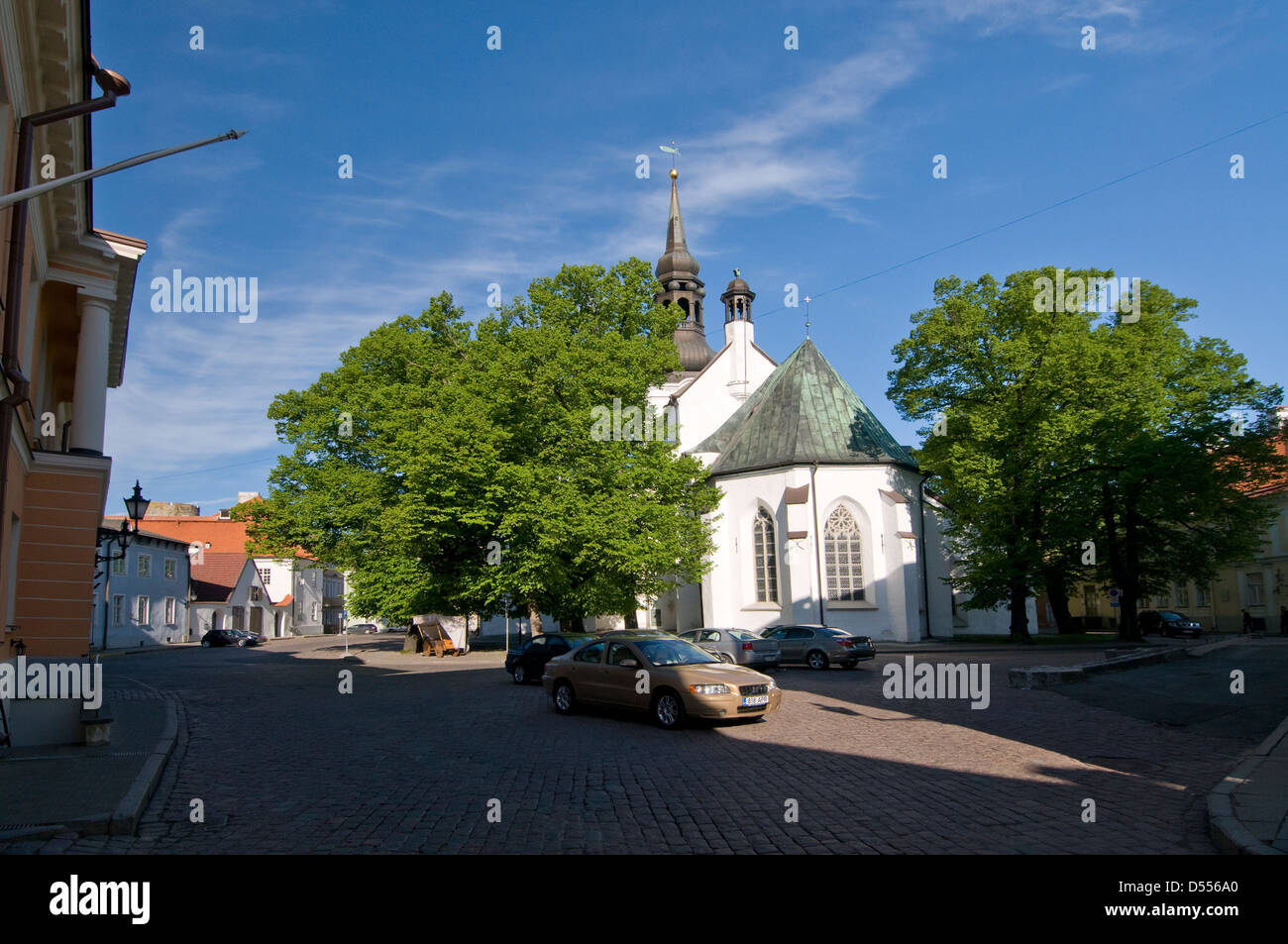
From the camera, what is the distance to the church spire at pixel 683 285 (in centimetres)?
5662

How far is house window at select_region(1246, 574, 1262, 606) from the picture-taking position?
48500 mm

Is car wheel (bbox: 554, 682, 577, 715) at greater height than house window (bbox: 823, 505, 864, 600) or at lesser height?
lesser

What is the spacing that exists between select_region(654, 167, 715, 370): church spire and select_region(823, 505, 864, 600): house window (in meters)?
20.1

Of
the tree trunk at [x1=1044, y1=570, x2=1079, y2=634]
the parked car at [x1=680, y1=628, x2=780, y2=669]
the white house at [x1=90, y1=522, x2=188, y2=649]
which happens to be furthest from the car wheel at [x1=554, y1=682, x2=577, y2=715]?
the white house at [x1=90, y1=522, x2=188, y2=649]

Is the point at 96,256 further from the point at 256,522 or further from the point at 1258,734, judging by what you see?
the point at 256,522

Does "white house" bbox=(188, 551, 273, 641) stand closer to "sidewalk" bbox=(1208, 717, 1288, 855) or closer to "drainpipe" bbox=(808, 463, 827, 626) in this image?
"drainpipe" bbox=(808, 463, 827, 626)

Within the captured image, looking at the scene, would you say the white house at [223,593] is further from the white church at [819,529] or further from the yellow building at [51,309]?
the yellow building at [51,309]

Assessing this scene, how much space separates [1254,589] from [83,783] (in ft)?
183

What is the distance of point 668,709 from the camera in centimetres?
1373

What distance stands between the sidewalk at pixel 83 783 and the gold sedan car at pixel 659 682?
244 inches

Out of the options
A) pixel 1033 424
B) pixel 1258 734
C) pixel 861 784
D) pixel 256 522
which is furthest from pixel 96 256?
pixel 1033 424
